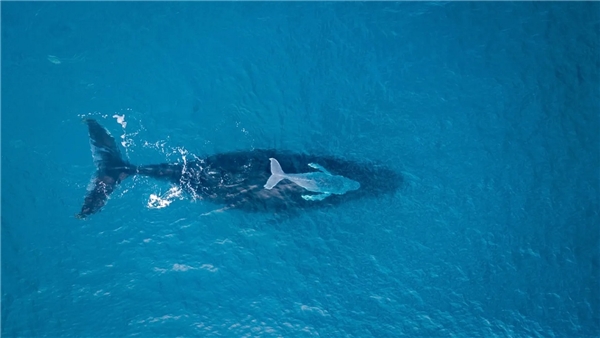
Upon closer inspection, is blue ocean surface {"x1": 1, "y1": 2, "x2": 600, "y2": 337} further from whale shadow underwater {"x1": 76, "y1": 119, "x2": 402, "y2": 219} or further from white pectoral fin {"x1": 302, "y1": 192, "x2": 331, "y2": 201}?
white pectoral fin {"x1": 302, "y1": 192, "x2": 331, "y2": 201}

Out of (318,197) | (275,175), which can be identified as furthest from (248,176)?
(318,197)

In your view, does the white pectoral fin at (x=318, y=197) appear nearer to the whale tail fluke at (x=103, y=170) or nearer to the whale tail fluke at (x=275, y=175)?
the whale tail fluke at (x=275, y=175)

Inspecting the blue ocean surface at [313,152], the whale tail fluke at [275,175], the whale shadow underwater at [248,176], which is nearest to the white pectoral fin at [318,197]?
the whale shadow underwater at [248,176]

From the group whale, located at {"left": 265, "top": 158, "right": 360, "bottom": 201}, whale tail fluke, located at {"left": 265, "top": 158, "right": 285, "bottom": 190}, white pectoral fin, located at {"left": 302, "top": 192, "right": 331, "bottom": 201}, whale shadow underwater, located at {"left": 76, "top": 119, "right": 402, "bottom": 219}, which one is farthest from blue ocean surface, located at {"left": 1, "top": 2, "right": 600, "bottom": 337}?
whale tail fluke, located at {"left": 265, "top": 158, "right": 285, "bottom": 190}

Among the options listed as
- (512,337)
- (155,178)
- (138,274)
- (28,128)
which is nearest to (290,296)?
(138,274)

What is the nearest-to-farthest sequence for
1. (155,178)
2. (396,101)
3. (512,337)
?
(512,337), (155,178), (396,101)

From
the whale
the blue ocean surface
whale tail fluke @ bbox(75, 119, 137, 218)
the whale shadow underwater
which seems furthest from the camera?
the whale

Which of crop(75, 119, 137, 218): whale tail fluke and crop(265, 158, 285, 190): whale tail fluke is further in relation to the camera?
crop(265, 158, 285, 190): whale tail fluke

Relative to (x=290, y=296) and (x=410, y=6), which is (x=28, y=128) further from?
(x=410, y=6)

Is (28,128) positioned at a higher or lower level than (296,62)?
lower
